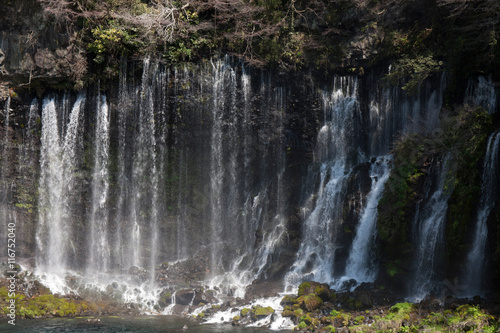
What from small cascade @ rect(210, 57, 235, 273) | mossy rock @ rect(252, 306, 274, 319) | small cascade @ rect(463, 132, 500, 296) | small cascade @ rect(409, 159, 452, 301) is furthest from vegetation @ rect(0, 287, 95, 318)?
small cascade @ rect(463, 132, 500, 296)

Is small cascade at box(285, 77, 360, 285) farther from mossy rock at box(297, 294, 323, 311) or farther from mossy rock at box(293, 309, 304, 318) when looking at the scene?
mossy rock at box(293, 309, 304, 318)

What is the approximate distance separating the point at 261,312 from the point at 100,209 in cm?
948

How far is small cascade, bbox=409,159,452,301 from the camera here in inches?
604

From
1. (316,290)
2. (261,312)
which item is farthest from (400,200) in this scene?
(261,312)

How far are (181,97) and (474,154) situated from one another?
12.3 metres

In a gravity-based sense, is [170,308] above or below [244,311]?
below

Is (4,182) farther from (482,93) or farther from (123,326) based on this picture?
(482,93)

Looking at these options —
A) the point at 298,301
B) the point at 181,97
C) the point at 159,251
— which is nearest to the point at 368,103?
the point at 181,97

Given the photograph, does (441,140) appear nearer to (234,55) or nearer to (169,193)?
(234,55)

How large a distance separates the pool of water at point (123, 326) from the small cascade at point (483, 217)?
6718 mm

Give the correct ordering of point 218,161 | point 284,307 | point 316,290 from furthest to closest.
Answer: point 218,161, point 316,290, point 284,307

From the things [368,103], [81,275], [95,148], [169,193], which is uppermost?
[368,103]

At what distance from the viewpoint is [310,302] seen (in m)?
15.6

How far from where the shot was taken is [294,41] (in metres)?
21.2
